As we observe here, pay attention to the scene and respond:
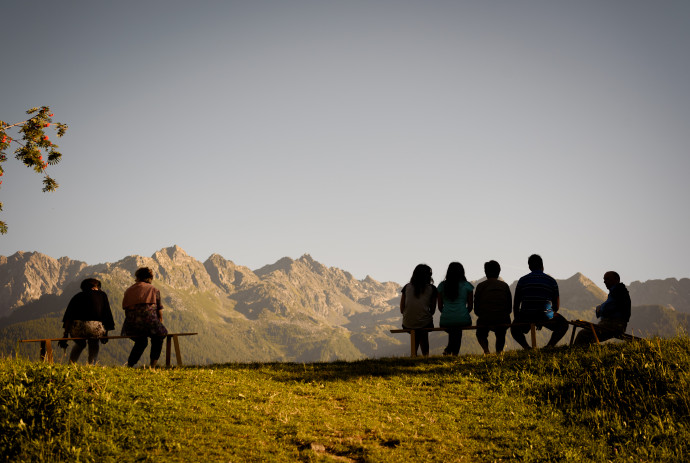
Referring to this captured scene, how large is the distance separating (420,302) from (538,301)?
401 cm

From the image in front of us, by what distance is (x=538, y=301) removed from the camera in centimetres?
1653

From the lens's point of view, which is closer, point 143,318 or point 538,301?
point 143,318

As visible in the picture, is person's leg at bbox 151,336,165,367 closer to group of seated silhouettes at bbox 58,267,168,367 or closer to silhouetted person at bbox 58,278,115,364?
group of seated silhouettes at bbox 58,267,168,367

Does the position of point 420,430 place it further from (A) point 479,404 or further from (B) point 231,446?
(B) point 231,446

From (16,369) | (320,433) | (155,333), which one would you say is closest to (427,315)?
(320,433)

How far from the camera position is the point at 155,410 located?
34.4 ft

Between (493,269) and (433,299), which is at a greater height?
(493,269)

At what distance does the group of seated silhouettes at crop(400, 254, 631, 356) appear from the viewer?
1638 cm

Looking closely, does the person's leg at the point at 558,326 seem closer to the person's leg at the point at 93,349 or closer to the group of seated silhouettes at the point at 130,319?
the group of seated silhouettes at the point at 130,319

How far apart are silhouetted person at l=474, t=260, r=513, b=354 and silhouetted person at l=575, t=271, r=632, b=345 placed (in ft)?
9.63

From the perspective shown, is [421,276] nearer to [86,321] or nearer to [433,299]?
[433,299]

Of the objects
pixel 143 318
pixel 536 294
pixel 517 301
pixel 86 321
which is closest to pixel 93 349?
pixel 86 321

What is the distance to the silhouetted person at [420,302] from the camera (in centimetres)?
1686

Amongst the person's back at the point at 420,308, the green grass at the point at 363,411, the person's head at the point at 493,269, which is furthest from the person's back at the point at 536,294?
the person's back at the point at 420,308
